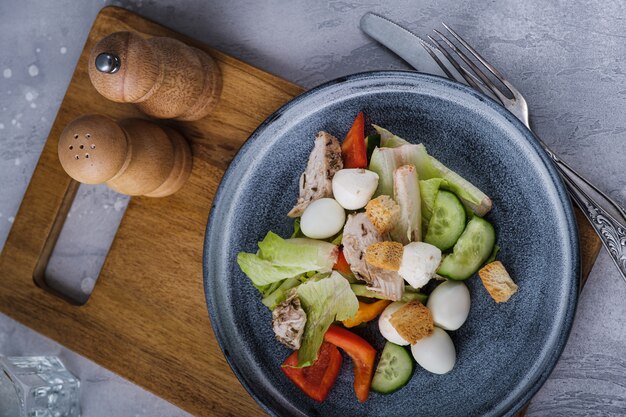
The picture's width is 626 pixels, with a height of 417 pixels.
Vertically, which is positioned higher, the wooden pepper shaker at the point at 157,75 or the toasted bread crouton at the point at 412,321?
the wooden pepper shaker at the point at 157,75

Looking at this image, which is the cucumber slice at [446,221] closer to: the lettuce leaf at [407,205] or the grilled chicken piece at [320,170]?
the lettuce leaf at [407,205]

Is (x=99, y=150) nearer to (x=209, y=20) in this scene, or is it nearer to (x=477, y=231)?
(x=209, y=20)

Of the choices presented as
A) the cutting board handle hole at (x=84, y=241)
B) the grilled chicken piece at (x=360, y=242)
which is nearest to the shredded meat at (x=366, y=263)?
the grilled chicken piece at (x=360, y=242)

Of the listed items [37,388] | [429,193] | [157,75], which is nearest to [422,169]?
[429,193]

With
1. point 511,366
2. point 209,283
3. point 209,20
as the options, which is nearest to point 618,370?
point 511,366

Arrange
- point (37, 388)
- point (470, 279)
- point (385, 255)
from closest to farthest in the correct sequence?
point (385, 255) → point (470, 279) → point (37, 388)

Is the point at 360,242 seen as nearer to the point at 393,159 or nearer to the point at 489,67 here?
the point at 393,159
